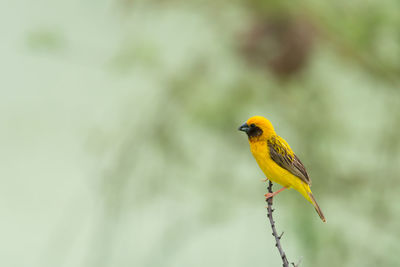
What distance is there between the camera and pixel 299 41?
2135 mm

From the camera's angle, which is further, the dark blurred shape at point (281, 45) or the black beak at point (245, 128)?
the dark blurred shape at point (281, 45)

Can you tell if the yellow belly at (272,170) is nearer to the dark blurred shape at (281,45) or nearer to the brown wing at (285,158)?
the brown wing at (285,158)

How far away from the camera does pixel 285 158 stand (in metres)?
0.99

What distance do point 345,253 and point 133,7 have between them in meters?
1.19

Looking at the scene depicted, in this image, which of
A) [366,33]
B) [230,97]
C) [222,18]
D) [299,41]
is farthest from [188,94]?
[366,33]

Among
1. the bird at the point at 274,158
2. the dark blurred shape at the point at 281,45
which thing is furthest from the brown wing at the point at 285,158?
the dark blurred shape at the point at 281,45

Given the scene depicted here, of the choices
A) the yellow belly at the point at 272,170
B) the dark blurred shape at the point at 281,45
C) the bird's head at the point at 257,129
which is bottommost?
the yellow belly at the point at 272,170

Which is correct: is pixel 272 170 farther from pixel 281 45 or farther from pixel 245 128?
pixel 281 45

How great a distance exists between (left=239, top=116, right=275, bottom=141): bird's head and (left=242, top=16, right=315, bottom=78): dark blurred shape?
1.12 metres

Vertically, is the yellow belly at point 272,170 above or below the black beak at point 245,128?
below

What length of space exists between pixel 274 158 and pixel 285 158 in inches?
0.7

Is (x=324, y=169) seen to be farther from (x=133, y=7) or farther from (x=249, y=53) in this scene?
(x=133, y=7)

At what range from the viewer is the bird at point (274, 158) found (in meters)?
0.99

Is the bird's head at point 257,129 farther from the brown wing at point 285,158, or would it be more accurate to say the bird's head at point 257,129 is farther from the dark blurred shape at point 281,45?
the dark blurred shape at point 281,45
